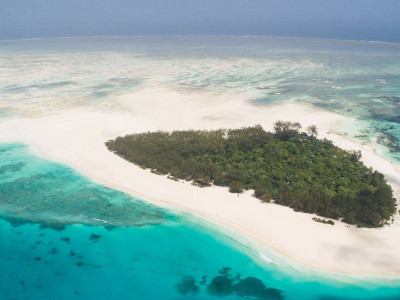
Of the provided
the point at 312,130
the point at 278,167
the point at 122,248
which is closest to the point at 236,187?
the point at 278,167

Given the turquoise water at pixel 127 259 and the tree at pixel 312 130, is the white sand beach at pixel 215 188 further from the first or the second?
the tree at pixel 312 130

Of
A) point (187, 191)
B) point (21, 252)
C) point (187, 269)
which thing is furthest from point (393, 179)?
point (21, 252)

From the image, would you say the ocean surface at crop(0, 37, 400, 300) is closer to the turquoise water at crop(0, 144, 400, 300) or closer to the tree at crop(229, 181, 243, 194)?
the turquoise water at crop(0, 144, 400, 300)

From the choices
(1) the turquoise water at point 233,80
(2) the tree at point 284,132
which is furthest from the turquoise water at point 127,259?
(1) the turquoise water at point 233,80

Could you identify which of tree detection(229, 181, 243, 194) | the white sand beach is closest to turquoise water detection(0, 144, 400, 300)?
the white sand beach

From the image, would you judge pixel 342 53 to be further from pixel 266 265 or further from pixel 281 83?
pixel 266 265
